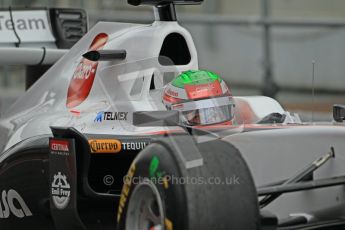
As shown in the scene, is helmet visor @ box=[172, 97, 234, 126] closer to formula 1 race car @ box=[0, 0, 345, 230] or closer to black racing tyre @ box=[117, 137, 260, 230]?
formula 1 race car @ box=[0, 0, 345, 230]

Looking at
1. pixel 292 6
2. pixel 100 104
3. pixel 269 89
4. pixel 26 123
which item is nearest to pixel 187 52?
pixel 100 104

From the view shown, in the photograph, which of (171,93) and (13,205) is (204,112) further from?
(13,205)

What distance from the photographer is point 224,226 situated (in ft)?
14.7

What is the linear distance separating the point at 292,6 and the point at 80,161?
7.67m

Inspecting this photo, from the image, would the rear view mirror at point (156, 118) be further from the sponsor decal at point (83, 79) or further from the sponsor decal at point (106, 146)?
the sponsor decal at point (83, 79)

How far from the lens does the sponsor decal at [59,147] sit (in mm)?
5586

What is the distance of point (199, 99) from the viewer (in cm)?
592

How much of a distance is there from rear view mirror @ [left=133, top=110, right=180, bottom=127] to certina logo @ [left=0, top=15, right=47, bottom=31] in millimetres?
2636

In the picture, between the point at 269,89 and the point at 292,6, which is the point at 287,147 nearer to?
the point at 269,89

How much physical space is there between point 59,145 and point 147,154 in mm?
955
